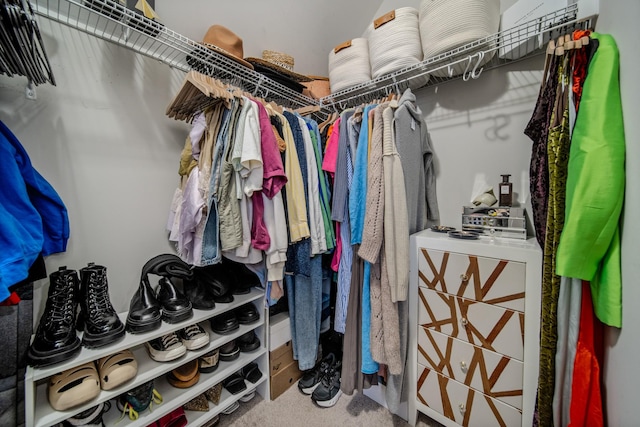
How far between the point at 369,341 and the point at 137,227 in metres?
1.18

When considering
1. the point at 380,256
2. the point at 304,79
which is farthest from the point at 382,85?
the point at 380,256

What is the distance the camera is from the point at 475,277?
35.4 inches

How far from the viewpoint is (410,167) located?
3.55ft

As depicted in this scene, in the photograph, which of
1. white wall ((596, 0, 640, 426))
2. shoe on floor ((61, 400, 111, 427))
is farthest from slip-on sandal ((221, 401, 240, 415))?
white wall ((596, 0, 640, 426))

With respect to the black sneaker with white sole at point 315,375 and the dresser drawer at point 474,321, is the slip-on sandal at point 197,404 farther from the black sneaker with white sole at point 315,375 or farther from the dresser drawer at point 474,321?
the dresser drawer at point 474,321

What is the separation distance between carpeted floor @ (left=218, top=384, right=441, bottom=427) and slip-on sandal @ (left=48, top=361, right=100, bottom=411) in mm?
617

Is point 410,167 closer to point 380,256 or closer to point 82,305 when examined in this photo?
point 380,256

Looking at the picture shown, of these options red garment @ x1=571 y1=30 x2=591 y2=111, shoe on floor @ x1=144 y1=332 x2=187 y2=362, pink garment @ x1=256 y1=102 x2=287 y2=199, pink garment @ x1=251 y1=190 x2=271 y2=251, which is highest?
red garment @ x1=571 y1=30 x2=591 y2=111

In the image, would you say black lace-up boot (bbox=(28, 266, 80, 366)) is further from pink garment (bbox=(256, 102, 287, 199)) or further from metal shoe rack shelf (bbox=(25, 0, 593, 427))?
pink garment (bbox=(256, 102, 287, 199))

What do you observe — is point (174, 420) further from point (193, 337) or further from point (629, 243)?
point (629, 243)

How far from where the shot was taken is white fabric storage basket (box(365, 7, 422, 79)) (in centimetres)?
111

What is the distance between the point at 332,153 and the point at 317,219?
0.34 meters

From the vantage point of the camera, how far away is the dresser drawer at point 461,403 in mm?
882

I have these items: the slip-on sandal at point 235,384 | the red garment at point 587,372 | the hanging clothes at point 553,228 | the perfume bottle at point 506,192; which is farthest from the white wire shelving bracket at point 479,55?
the slip-on sandal at point 235,384
